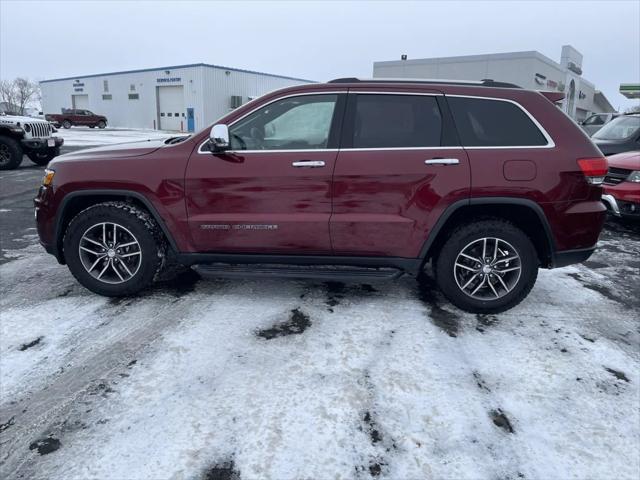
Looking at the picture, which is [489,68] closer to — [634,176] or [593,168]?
[634,176]

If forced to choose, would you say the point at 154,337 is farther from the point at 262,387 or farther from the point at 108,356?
the point at 262,387

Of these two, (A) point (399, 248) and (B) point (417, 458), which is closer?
(B) point (417, 458)

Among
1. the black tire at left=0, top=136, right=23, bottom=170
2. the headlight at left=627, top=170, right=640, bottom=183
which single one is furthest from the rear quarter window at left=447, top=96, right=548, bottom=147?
the black tire at left=0, top=136, right=23, bottom=170

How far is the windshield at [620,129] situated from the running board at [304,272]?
7.86 metres

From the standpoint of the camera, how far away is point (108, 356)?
3.02 metres

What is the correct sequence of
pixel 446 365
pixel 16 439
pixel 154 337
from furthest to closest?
pixel 154 337, pixel 446 365, pixel 16 439

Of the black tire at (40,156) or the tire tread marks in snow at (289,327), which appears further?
the black tire at (40,156)

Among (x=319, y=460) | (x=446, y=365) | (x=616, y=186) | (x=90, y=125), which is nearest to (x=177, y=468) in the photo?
(x=319, y=460)

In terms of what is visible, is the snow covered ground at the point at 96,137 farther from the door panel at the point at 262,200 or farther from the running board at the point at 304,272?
the running board at the point at 304,272

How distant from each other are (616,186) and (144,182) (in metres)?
6.39

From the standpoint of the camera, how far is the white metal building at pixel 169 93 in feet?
125

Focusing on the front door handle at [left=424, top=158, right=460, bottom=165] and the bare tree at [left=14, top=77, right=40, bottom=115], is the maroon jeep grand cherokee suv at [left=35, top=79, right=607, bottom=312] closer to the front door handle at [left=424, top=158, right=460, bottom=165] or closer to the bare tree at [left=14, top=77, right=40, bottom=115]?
the front door handle at [left=424, top=158, right=460, bottom=165]

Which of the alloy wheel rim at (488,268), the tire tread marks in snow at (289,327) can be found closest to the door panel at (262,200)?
the tire tread marks in snow at (289,327)

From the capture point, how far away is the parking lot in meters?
2.15
